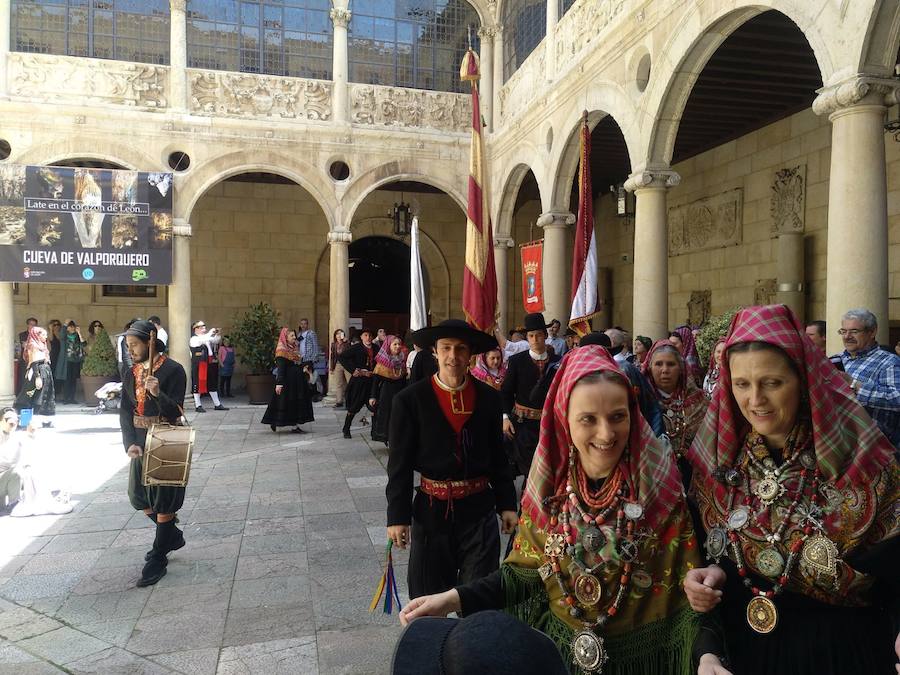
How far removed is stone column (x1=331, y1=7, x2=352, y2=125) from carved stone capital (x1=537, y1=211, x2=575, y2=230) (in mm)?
5694

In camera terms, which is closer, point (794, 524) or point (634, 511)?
point (794, 524)

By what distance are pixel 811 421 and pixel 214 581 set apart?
4238mm

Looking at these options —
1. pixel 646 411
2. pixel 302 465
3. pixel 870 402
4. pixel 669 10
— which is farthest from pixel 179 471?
pixel 669 10

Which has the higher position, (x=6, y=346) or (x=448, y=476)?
(x=6, y=346)

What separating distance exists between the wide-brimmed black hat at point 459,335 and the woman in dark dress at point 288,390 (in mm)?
7710

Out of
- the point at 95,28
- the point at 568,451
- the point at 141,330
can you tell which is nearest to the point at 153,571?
the point at 141,330

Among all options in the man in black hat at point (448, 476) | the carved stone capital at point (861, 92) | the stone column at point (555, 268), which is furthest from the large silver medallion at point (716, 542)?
the stone column at point (555, 268)

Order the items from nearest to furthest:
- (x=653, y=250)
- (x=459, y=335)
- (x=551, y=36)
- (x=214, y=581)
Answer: (x=459, y=335)
(x=214, y=581)
(x=653, y=250)
(x=551, y=36)

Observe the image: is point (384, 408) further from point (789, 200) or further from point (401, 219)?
point (401, 219)

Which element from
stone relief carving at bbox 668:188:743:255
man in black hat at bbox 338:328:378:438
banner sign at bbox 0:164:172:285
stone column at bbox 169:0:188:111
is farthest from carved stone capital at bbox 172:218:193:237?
stone relief carving at bbox 668:188:743:255

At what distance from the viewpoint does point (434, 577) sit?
3.36 meters

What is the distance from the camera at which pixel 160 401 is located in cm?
516

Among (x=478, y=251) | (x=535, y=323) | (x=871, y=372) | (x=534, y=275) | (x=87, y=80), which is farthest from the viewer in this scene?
(x=87, y=80)

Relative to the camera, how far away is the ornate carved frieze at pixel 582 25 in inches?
417
